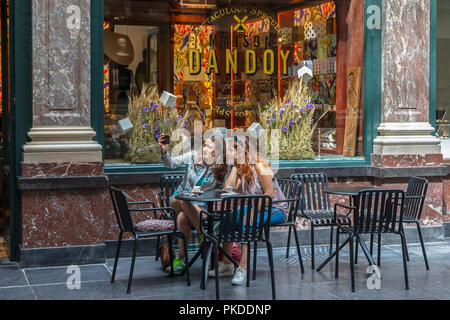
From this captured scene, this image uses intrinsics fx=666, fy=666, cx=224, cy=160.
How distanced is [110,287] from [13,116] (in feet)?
7.60

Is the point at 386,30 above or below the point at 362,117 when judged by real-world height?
above

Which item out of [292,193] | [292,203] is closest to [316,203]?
[292,193]

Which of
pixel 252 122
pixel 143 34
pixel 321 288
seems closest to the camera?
pixel 321 288

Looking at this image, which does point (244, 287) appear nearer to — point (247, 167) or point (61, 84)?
point (247, 167)

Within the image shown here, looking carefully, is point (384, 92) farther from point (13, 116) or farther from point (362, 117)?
point (13, 116)

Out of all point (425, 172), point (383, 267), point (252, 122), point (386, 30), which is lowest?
point (383, 267)

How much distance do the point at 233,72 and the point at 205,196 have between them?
2.56 meters

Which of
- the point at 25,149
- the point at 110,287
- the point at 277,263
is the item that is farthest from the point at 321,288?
the point at 25,149

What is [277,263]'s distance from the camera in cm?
731

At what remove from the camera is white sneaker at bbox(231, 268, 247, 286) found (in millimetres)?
6273

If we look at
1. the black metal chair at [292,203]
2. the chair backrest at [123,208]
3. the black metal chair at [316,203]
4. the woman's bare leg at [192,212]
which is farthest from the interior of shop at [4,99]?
the black metal chair at [316,203]

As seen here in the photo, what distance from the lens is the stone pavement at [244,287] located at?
5984 millimetres

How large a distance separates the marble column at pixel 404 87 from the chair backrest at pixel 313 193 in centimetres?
108

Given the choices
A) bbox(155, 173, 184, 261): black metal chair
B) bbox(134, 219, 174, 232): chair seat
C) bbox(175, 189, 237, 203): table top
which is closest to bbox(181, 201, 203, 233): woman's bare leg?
bbox(175, 189, 237, 203): table top
